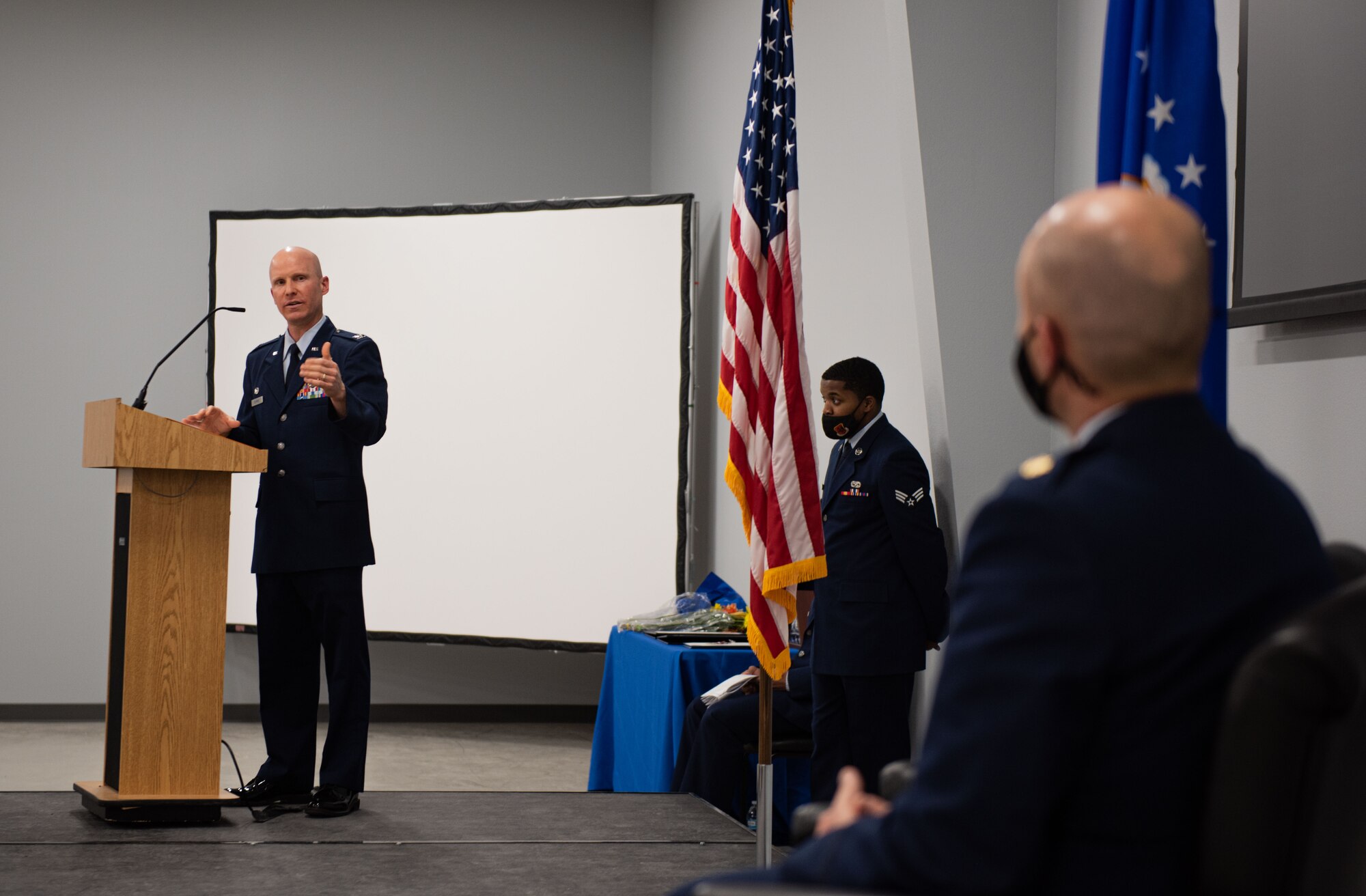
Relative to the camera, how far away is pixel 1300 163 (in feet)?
6.68

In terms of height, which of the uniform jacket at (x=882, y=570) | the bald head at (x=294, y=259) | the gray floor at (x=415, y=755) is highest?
the bald head at (x=294, y=259)

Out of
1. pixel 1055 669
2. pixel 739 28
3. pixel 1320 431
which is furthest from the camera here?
pixel 739 28

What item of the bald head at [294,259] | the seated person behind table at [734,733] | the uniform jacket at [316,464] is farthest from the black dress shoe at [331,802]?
the bald head at [294,259]

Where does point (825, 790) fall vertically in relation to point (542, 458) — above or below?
below

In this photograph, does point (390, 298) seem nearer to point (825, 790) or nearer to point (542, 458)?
point (542, 458)

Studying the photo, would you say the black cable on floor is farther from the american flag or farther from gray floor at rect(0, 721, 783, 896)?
the american flag

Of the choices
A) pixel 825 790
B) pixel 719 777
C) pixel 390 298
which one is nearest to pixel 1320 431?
pixel 825 790

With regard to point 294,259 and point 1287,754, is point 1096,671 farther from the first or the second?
point 294,259

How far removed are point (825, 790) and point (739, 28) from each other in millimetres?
3118

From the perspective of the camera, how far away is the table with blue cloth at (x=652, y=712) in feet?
13.1

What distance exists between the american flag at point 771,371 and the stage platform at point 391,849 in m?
0.55

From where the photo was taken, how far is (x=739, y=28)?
527cm

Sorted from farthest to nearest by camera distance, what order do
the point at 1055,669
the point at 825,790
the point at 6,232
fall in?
the point at 6,232 → the point at 825,790 → the point at 1055,669

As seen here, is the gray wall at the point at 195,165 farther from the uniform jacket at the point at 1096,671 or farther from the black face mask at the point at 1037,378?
the uniform jacket at the point at 1096,671
